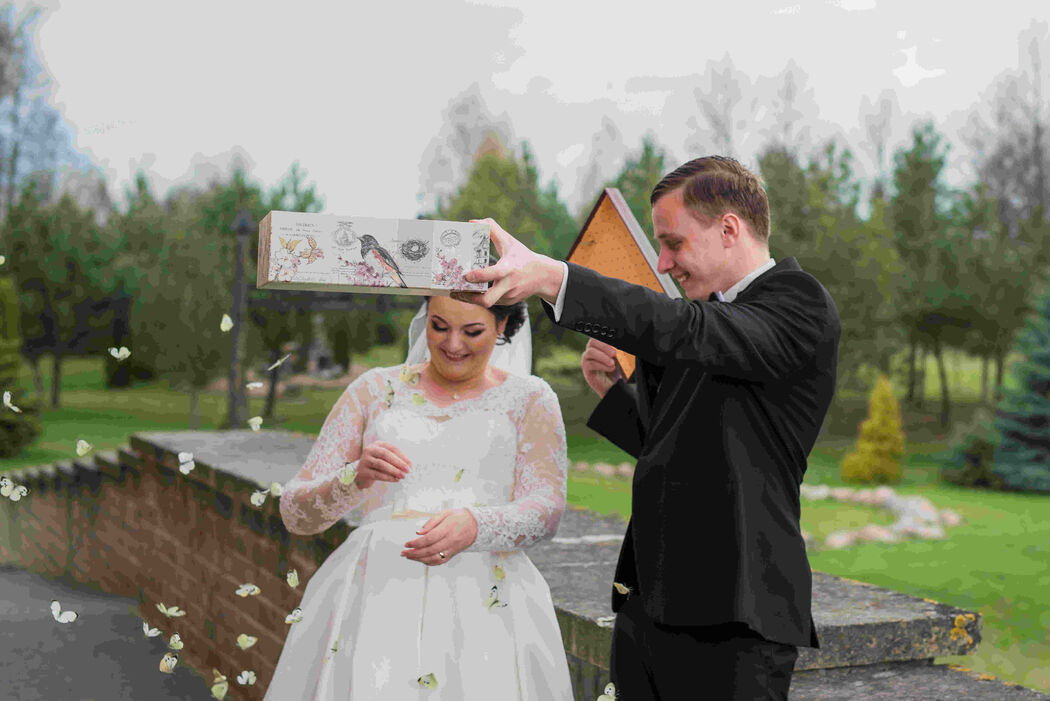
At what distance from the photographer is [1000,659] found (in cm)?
806

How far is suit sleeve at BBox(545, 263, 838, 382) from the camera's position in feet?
6.02

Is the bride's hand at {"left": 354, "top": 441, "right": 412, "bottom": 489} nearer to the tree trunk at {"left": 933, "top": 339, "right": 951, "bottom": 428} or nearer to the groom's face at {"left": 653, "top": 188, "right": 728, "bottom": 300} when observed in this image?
the groom's face at {"left": 653, "top": 188, "right": 728, "bottom": 300}

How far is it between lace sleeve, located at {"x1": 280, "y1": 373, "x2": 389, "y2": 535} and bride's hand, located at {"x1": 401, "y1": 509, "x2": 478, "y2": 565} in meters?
0.41

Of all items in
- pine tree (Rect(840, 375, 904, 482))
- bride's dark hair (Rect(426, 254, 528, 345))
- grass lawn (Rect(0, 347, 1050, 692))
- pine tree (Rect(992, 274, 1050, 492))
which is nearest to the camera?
bride's dark hair (Rect(426, 254, 528, 345))

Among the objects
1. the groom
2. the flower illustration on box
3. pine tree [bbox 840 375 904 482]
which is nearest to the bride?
the groom

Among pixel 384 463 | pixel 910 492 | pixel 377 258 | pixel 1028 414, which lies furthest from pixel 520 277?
pixel 1028 414

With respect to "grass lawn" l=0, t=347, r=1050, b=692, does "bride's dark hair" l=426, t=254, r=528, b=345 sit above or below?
above

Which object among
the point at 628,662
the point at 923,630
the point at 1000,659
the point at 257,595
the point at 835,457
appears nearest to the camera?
the point at 628,662

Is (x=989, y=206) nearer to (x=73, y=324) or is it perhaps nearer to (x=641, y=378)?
(x=73, y=324)

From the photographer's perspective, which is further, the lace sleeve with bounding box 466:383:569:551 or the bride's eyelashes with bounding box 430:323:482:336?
the bride's eyelashes with bounding box 430:323:482:336

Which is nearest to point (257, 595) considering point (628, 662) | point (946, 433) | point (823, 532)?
point (628, 662)

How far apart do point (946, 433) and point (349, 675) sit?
29955mm

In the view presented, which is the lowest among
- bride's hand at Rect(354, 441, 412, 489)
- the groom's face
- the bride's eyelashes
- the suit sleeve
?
bride's hand at Rect(354, 441, 412, 489)

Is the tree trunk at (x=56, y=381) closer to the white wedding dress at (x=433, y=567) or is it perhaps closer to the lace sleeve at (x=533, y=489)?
the white wedding dress at (x=433, y=567)
